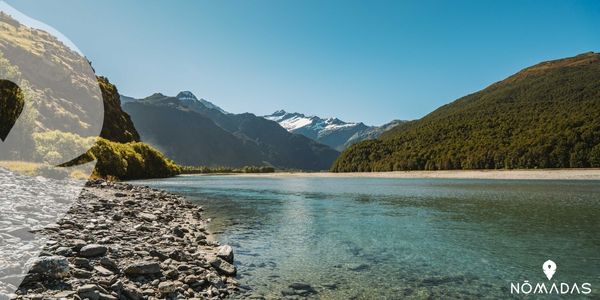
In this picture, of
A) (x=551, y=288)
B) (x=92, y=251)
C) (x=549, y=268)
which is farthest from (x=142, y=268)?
(x=549, y=268)

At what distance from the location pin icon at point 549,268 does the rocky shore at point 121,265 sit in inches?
476

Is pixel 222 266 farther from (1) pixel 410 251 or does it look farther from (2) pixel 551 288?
(2) pixel 551 288

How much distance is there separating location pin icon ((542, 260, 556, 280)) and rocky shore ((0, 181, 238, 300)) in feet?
39.7

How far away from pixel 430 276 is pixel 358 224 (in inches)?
512

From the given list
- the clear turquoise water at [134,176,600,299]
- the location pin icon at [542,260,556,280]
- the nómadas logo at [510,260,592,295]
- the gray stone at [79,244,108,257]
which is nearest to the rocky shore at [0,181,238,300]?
the gray stone at [79,244,108,257]

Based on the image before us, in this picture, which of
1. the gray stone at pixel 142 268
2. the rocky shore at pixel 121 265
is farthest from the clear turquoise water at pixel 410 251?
the gray stone at pixel 142 268

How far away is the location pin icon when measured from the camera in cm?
1483

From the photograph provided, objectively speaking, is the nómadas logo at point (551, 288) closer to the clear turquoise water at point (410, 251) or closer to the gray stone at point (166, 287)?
the clear turquoise water at point (410, 251)

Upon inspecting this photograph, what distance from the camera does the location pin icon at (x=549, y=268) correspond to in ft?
48.6

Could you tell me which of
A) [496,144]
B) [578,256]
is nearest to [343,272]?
[578,256]

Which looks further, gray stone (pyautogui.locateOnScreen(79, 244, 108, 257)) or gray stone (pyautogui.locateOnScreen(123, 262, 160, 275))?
gray stone (pyautogui.locateOnScreen(79, 244, 108, 257))

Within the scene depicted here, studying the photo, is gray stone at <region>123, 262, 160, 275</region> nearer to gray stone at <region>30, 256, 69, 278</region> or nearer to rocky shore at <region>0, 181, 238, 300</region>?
rocky shore at <region>0, 181, 238, 300</region>

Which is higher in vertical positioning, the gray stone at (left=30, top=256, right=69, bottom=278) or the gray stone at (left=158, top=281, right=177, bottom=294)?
the gray stone at (left=30, top=256, right=69, bottom=278)

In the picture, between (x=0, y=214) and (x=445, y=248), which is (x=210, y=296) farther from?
(x=445, y=248)
